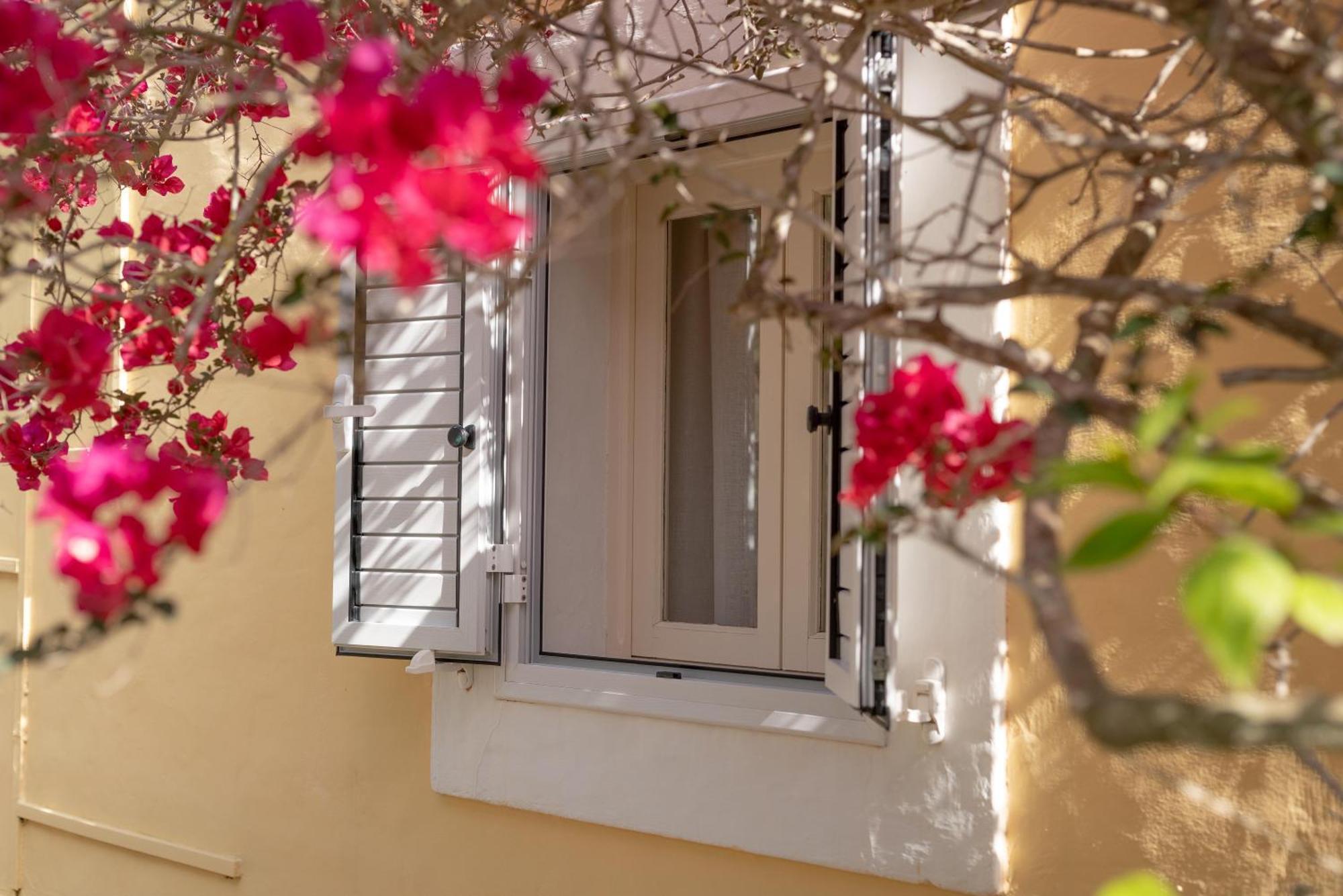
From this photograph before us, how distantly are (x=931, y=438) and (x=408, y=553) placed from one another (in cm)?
226

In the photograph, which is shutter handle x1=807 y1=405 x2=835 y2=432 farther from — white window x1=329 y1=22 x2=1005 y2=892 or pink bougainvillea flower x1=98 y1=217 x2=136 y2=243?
pink bougainvillea flower x1=98 y1=217 x2=136 y2=243

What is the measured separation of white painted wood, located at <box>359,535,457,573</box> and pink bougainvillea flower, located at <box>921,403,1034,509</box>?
84.8 inches

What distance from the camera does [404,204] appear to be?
111cm

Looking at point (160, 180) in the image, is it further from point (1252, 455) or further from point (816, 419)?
point (1252, 455)

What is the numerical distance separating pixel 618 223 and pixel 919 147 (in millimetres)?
1258

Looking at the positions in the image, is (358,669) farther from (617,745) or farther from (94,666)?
(94,666)

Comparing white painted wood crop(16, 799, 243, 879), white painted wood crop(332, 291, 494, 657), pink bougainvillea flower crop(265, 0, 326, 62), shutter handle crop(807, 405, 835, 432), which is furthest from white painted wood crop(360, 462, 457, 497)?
pink bougainvillea flower crop(265, 0, 326, 62)

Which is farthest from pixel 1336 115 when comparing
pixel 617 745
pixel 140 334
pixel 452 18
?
pixel 617 745

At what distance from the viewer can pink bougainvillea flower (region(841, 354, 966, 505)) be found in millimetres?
1562

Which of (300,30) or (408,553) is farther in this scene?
(408,553)

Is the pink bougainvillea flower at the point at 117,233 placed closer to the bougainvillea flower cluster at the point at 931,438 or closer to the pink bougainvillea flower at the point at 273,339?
the pink bougainvillea flower at the point at 273,339

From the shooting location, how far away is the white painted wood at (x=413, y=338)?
3547 mm

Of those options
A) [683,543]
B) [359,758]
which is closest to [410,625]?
[359,758]

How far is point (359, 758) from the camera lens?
405cm
